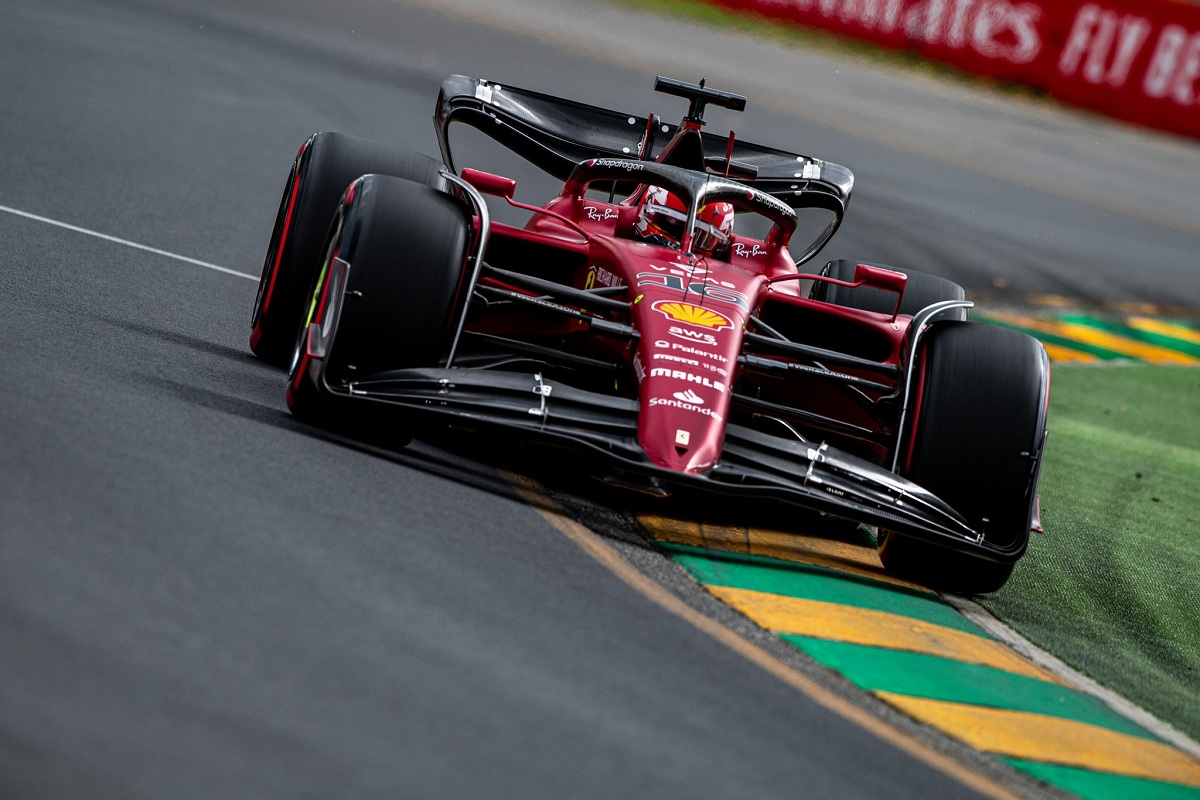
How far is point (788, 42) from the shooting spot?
94.7 feet

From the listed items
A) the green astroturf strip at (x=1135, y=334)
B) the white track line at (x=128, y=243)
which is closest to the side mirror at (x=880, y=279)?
the white track line at (x=128, y=243)

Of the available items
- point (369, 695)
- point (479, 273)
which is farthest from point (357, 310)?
point (369, 695)

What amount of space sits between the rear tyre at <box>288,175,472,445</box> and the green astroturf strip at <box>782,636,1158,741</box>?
162 cm

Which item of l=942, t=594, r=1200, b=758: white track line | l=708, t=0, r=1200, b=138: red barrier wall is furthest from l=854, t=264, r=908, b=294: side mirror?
l=708, t=0, r=1200, b=138: red barrier wall

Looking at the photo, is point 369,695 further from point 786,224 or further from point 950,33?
point 950,33

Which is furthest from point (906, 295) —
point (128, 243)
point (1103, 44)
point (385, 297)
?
point (1103, 44)

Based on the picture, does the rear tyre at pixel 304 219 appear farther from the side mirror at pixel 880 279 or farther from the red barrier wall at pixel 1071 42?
the red barrier wall at pixel 1071 42

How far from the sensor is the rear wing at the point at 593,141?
25.6 ft

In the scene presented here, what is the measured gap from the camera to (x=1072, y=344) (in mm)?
13297

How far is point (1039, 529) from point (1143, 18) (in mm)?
21099

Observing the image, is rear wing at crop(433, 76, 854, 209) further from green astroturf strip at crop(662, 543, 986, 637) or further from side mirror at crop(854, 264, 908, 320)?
green astroturf strip at crop(662, 543, 986, 637)

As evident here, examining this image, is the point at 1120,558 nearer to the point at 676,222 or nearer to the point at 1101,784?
the point at 676,222

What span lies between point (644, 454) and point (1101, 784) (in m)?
1.67

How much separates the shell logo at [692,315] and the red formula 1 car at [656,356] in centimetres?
1
